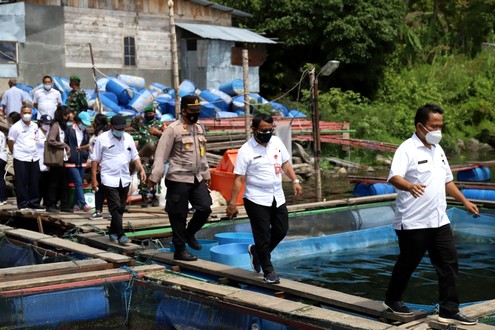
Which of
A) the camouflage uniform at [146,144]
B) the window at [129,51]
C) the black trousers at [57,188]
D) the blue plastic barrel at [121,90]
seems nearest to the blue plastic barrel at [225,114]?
the blue plastic barrel at [121,90]

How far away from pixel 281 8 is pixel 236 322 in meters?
26.2

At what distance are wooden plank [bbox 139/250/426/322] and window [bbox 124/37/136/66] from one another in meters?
18.6

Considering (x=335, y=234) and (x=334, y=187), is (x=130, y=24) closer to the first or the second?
(x=334, y=187)

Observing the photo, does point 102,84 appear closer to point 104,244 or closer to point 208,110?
point 208,110

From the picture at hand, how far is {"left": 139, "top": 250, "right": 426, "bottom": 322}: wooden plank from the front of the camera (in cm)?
719

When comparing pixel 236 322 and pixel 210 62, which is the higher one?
pixel 210 62

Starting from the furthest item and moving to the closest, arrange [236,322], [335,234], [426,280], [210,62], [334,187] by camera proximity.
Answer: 1. [210,62]
2. [334,187]
3. [335,234]
4. [426,280]
5. [236,322]

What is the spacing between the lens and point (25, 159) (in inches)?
506

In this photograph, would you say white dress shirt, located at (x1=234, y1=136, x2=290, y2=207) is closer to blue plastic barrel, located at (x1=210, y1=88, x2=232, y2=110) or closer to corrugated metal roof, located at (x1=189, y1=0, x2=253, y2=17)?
blue plastic barrel, located at (x1=210, y1=88, x2=232, y2=110)

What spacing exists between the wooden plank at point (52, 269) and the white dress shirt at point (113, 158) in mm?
1224

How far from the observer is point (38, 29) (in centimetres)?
2514

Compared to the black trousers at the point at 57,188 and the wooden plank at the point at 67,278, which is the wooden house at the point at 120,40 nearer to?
the black trousers at the point at 57,188

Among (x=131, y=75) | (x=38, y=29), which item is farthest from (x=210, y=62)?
(x=38, y=29)

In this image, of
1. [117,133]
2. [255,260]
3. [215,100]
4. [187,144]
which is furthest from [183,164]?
[215,100]
